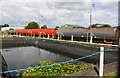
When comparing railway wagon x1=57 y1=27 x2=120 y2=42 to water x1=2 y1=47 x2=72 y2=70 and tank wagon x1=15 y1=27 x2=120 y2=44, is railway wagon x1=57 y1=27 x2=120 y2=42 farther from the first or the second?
water x1=2 y1=47 x2=72 y2=70

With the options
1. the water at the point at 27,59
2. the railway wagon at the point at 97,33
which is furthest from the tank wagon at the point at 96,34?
the water at the point at 27,59

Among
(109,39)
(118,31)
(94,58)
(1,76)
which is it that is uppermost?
(118,31)

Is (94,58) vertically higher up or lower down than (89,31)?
lower down

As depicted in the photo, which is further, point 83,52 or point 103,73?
point 83,52

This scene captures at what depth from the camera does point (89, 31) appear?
19.9 metres

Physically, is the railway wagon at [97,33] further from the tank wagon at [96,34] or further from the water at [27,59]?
the water at [27,59]

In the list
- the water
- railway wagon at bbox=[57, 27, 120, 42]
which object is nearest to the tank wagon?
railway wagon at bbox=[57, 27, 120, 42]

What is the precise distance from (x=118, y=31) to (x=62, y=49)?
8.75 metres

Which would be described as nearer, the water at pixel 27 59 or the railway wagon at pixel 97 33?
the water at pixel 27 59

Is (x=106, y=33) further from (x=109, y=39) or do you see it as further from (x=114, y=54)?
(x=114, y=54)

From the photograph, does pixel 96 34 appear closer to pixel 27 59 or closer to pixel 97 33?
pixel 97 33

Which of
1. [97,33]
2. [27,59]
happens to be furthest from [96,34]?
[27,59]

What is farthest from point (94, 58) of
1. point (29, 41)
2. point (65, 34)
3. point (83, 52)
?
point (29, 41)

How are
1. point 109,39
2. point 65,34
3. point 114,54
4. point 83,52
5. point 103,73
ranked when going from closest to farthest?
point 103,73 → point 114,54 → point 83,52 → point 109,39 → point 65,34
